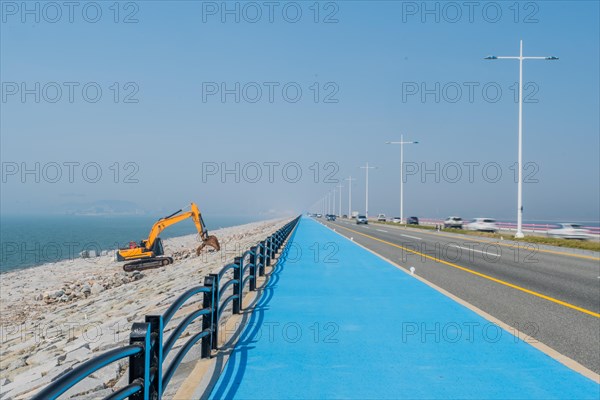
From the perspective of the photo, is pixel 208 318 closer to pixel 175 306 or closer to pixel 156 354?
pixel 175 306

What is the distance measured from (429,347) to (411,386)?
1.81m

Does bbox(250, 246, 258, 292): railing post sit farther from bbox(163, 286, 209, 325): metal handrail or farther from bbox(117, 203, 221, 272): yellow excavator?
bbox(117, 203, 221, 272): yellow excavator

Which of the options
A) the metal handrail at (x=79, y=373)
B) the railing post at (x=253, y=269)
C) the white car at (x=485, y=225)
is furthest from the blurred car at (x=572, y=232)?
the metal handrail at (x=79, y=373)

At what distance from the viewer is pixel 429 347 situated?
25.0ft

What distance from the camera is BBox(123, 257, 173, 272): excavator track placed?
88.1 ft

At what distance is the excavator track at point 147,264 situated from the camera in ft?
88.1

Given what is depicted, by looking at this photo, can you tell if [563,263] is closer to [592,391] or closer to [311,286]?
[311,286]

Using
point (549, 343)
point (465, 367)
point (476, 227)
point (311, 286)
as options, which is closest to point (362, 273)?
point (311, 286)

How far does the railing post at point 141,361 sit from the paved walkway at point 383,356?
1.54 m

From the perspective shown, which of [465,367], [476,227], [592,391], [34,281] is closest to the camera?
[592,391]

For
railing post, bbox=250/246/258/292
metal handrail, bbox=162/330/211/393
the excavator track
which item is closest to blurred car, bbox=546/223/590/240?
the excavator track

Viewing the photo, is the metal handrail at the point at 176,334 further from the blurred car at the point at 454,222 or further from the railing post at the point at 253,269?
the blurred car at the point at 454,222

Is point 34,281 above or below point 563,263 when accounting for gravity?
below

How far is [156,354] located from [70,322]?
38.3 ft
